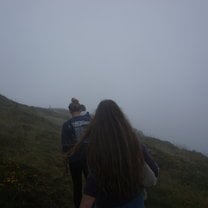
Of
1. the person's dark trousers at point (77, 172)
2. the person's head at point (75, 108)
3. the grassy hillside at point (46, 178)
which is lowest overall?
the grassy hillside at point (46, 178)

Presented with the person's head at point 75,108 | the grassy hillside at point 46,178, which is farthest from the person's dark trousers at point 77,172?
the grassy hillside at point 46,178

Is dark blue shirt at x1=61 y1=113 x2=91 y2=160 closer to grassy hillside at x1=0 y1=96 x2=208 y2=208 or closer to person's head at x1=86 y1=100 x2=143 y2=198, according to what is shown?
person's head at x1=86 y1=100 x2=143 y2=198

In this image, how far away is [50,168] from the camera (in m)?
14.1

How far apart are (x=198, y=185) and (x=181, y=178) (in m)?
0.93

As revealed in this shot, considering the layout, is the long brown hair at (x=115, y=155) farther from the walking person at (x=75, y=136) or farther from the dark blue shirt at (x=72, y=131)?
the dark blue shirt at (x=72, y=131)

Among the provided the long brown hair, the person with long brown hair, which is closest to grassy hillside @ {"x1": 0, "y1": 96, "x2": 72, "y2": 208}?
the person with long brown hair

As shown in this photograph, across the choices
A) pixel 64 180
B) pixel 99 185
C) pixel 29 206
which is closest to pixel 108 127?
pixel 99 185

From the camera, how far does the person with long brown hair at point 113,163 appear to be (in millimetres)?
4035

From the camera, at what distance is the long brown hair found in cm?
403

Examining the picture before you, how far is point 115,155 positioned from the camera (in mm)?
4035

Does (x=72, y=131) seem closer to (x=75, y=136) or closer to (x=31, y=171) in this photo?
(x=75, y=136)

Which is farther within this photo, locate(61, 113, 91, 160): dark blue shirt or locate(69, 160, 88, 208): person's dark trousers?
locate(61, 113, 91, 160): dark blue shirt

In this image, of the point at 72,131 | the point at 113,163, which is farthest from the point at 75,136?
the point at 113,163

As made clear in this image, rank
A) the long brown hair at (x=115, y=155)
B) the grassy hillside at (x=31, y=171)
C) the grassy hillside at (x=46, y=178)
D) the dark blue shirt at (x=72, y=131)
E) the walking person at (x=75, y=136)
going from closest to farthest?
the long brown hair at (x=115, y=155), the walking person at (x=75, y=136), the dark blue shirt at (x=72, y=131), the grassy hillside at (x=31, y=171), the grassy hillside at (x=46, y=178)
